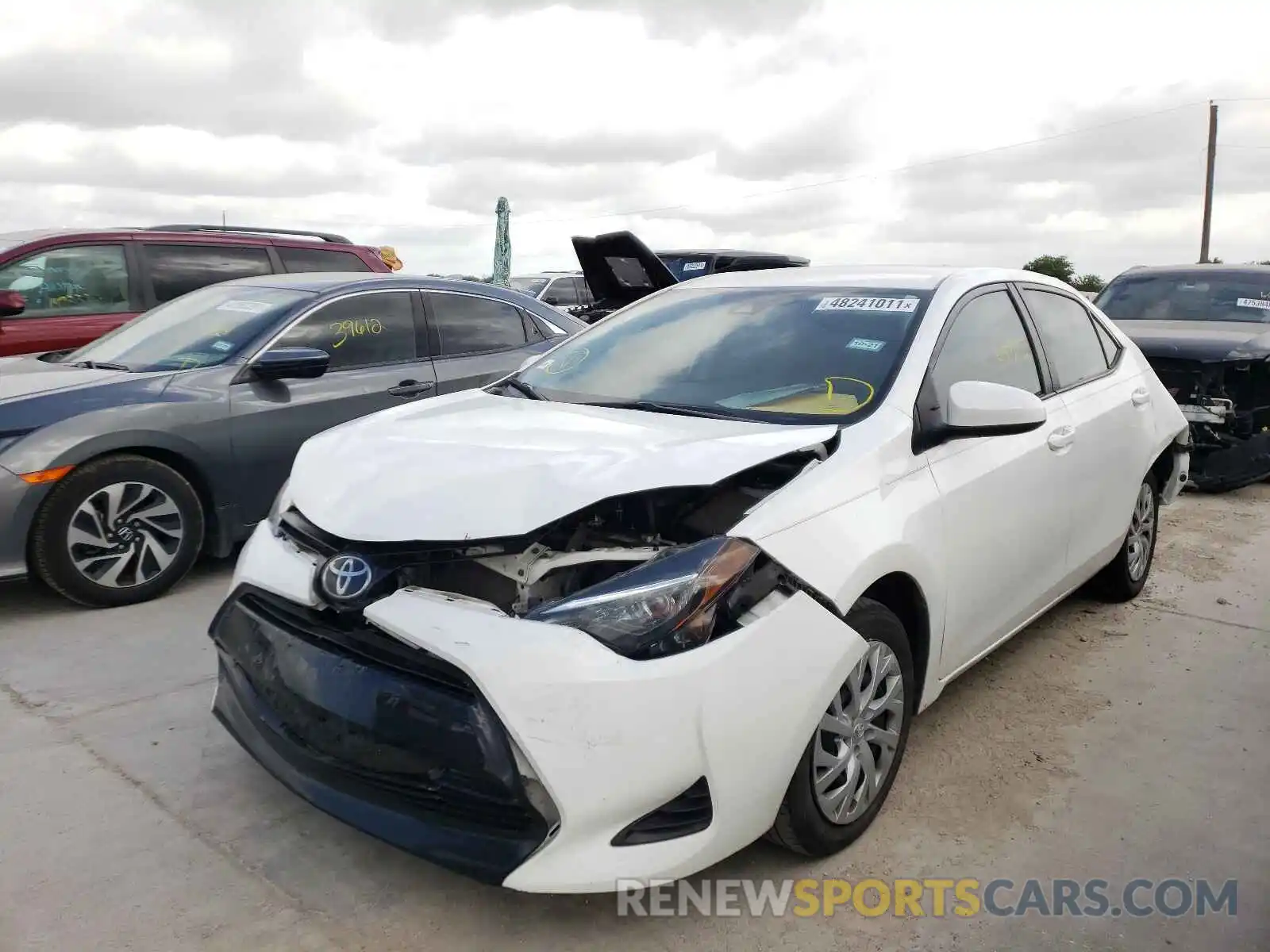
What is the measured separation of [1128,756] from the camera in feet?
11.0

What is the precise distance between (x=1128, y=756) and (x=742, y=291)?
210 cm

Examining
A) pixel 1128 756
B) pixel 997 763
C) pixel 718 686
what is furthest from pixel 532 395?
pixel 1128 756

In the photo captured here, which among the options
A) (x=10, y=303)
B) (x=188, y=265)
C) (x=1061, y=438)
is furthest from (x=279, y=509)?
(x=188, y=265)

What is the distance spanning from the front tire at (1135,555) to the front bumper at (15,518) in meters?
4.69

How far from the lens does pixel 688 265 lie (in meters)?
13.7

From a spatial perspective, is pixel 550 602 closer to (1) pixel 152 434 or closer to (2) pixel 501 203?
(1) pixel 152 434

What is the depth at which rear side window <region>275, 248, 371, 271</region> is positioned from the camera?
24.6ft

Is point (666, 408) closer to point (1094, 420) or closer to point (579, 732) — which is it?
point (579, 732)

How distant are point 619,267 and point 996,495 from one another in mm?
4024

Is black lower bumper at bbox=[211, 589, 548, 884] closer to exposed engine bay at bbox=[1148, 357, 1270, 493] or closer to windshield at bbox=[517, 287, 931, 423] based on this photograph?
windshield at bbox=[517, 287, 931, 423]

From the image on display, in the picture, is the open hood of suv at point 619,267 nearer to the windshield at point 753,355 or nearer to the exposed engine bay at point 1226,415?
the windshield at point 753,355

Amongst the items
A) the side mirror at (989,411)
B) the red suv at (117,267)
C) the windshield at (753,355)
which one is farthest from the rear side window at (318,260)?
the side mirror at (989,411)

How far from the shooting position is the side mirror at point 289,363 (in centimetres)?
477

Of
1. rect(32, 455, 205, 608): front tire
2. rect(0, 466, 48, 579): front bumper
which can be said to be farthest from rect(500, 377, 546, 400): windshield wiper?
rect(0, 466, 48, 579): front bumper
